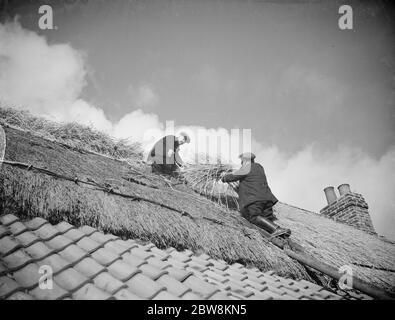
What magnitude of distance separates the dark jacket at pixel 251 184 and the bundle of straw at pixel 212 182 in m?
0.50

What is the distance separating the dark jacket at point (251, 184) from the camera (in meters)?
5.09

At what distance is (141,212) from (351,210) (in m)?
8.69

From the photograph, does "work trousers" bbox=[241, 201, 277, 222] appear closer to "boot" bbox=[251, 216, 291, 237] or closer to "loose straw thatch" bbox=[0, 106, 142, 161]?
"boot" bbox=[251, 216, 291, 237]

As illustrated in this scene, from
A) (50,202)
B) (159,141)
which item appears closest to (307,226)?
(159,141)

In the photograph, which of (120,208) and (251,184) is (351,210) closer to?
(251,184)

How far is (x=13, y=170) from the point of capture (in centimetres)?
286

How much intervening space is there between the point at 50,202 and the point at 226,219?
2.83 metres

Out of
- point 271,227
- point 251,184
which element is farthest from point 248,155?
point 271,227

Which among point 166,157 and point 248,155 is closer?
point 248,155

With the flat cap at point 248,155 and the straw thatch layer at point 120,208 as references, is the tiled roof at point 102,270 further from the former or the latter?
the flat cap at point 248,155

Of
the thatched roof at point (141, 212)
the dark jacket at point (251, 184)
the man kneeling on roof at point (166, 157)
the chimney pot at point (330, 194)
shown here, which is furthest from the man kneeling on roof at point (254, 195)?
the chimney pot at point (330, 194)

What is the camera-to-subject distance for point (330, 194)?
988 cm

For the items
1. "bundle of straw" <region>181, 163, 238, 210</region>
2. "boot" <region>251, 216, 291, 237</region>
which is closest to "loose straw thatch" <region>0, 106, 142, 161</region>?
"bundle of straw" <region>181, 163, 238, 210</region>
